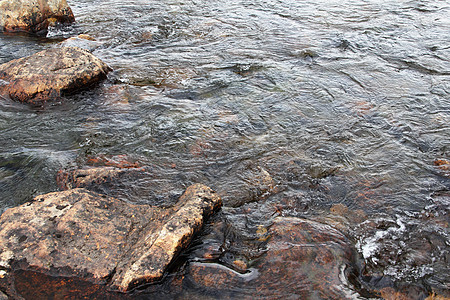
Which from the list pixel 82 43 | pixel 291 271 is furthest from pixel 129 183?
pixel 82 43

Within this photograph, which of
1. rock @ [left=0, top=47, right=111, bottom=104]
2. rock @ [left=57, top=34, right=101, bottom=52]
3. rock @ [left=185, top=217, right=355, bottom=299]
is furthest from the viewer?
rock @ [left=57, top=34, right=101, bottom=52]

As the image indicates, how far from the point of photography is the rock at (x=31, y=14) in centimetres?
978

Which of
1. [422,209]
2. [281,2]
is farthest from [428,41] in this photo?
[422,209]

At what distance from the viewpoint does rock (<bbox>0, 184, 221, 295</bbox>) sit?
3.27m

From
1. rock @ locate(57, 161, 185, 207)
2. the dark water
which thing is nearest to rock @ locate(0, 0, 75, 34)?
the dark water

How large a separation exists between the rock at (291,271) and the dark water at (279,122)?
0.77 feet

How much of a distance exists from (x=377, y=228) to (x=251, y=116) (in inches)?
113

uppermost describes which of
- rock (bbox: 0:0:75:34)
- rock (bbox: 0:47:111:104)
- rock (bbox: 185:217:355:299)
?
rock (bbox: 0:0:75:34)

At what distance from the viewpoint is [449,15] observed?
9.67 meters

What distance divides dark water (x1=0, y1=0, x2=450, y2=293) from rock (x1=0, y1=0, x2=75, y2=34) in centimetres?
48

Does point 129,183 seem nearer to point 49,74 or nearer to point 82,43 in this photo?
point 49,74

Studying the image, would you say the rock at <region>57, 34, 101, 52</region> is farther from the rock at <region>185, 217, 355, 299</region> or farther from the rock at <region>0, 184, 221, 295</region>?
the rock at <region>185, 217, 355, 299</region>

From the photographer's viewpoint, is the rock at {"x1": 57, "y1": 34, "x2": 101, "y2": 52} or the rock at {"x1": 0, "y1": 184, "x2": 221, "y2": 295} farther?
the rock at {"x1": 57, "y1": 34, "x2": 101, "y2": 52}

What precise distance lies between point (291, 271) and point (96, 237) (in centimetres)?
195
